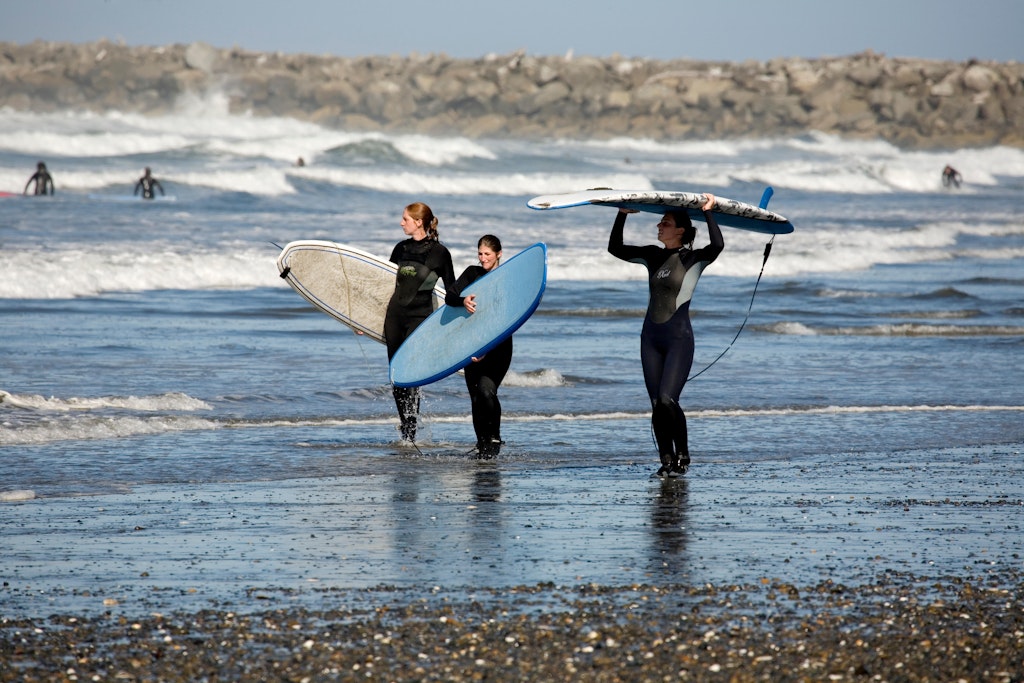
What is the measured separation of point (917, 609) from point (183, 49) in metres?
88.2

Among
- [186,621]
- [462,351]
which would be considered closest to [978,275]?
[462,351]

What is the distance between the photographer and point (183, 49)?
3433 inches

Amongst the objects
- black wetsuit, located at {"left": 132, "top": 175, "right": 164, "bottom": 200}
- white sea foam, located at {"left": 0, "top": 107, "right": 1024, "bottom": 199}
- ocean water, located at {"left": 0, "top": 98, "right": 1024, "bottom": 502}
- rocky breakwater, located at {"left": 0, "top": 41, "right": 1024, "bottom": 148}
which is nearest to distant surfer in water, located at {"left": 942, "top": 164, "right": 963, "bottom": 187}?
white sea foam, located at {"left": 0, "top": 107, "right": 1024, "bottom": 199}

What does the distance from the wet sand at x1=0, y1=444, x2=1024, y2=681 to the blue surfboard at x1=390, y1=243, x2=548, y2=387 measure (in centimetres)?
89

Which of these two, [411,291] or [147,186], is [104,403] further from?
[147,186]

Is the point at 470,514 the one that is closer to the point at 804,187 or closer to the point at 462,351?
the point at 462,351

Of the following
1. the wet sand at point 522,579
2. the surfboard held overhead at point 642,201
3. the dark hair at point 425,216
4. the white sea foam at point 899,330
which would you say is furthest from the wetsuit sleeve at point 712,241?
the white sea foam at point 899,330

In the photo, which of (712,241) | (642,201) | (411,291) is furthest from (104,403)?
(712,241)

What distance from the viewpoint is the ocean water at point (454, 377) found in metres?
8.47

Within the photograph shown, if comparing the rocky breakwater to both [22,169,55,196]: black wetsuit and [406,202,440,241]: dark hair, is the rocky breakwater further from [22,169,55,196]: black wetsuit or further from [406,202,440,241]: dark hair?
[406,202,440,241]: dark hair

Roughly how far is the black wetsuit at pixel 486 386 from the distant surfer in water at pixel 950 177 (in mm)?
51001

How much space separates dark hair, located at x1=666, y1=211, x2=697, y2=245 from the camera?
7477 millimetres

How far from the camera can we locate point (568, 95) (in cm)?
7775

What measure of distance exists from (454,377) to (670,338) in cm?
502
